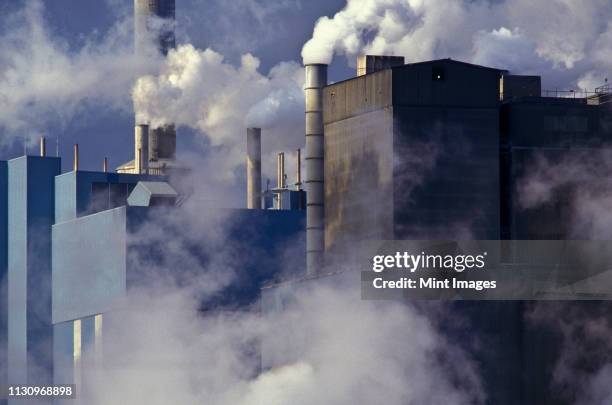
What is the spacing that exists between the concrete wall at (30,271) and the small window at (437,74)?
3311 centimetres

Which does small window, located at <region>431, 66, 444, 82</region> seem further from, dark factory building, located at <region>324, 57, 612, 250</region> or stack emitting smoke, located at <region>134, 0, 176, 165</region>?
stack emitting smoke, located at <region>134, 0, 176, 165</region>

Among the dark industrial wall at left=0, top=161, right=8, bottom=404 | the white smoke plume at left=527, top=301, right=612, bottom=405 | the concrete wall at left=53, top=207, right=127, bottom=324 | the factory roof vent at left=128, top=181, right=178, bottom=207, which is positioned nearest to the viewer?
the white smoke plume at left=527, top=301, right=612, bottom=405

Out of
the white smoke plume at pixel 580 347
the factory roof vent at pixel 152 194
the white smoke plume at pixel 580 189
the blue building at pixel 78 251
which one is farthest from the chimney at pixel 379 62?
the factory roof vent at pixel 152 194

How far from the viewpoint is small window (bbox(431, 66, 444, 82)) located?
65812mm

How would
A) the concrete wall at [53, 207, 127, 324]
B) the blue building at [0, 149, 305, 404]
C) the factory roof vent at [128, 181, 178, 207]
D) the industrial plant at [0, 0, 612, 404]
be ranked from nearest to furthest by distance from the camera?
the industrial plant at [0, 0, 612, 404] < the concrete wall at [53, 207, 127, 324] < the blue building at [0, 149, 305, 404] < the factory roof vent at [128, 181, 178, 207]

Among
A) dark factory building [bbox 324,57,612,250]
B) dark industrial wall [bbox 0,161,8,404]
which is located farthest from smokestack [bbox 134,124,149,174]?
dark factory building [bbox 324,57,612,250]

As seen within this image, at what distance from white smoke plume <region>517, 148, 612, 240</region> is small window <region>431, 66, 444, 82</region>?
5478 millimetres

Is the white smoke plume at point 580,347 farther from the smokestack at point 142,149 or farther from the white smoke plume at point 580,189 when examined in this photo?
the smokestack at point 142,149

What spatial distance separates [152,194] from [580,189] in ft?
86.2

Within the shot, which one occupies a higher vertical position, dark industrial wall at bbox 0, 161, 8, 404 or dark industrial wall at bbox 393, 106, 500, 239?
dark industrial wall at bbox 393, 106, 500, 239

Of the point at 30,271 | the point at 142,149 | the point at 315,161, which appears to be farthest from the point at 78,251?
the point at 315,161

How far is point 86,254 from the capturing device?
85250 millimetres

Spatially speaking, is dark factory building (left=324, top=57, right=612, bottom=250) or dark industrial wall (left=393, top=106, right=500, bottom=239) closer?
dark industrial wall (left=393, top=106, right=500, bottom=239)

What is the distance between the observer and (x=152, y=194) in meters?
84.1
